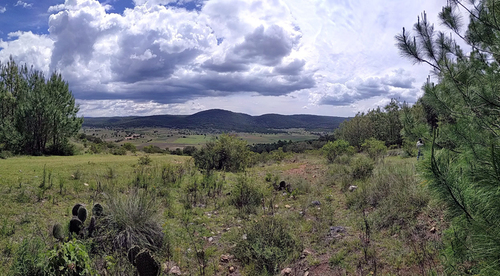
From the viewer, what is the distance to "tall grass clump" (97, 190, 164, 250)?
4.86 meters

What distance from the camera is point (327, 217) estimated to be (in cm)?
686

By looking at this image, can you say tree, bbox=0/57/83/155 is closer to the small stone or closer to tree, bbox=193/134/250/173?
tree, bbox=193/134/250/173

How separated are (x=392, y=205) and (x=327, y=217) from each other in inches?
61.8

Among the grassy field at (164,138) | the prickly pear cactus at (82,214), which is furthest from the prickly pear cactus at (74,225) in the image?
the grassy field at (164,138)

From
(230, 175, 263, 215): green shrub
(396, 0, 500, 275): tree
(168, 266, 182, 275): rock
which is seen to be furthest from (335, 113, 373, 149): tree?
(168, 266, 182, 275): rock

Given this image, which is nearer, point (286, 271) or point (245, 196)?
point (286, 271)

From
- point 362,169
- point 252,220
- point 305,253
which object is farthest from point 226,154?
point 305,253

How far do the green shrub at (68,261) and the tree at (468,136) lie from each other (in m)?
4.04

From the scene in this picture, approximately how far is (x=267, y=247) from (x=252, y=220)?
1.56 meters

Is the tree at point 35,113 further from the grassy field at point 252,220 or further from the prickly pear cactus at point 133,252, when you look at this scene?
the prickly pear cactus at point 133,252

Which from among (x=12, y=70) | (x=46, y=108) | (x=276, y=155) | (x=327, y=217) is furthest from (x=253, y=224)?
(x=12, y=70)

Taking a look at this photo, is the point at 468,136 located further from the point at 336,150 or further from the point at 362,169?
the point at 336,150

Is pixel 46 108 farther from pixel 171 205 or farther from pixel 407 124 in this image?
pixel 407 124

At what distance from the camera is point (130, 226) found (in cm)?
509
